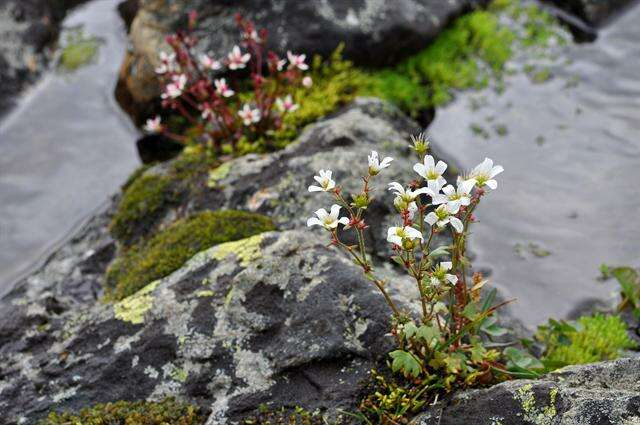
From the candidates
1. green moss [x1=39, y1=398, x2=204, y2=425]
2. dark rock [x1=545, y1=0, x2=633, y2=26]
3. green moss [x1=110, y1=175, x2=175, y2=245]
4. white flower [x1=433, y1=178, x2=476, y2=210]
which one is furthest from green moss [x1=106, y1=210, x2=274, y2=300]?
dark rock [x1=545, y1=0, x2=633, y2=26]

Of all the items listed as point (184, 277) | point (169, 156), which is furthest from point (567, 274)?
point (169, 156)

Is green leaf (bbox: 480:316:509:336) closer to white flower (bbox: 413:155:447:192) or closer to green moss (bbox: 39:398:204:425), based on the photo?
white flower (bbox: 413:155:447:192)

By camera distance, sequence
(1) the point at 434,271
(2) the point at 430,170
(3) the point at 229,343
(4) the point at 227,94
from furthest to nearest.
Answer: (4) the point at 227,94 < (3) the point at 229,343 < (1) the point at 434,271 < (2) the point at 430,170

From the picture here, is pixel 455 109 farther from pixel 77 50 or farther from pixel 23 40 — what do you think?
pixel 23 40

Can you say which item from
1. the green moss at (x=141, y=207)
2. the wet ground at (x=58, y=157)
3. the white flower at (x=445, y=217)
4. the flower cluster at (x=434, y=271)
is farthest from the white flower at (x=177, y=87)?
the white flower at (x=445, y=217)

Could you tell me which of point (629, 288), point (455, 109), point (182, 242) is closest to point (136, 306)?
point (182, 242)

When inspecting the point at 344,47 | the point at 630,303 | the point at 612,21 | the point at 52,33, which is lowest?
the point at 630,303

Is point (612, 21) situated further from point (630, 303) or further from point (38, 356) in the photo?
point (38, 356)
